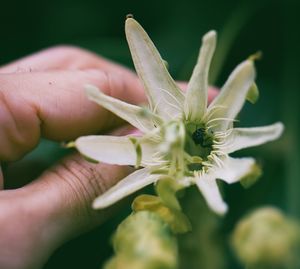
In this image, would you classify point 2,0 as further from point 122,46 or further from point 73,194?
point 73,194

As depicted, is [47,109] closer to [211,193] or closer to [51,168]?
[51,168]

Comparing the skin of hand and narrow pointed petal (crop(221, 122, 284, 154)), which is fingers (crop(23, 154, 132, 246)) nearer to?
the skin of hand

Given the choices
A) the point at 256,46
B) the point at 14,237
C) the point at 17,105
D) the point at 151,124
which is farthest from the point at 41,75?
the point at 256,46

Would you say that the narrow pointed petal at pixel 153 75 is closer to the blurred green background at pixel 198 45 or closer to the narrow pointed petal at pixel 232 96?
the narrow pointed petal at pixel 232 96

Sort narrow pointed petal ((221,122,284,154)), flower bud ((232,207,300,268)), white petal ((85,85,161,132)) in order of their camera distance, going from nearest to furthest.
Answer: flower bud ((232,207,300,268)), narrow pointed petal ((221,122,284,154)), white petal ((85,85,161,132))

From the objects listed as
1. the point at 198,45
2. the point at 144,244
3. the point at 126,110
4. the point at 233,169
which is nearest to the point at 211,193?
the point at 233,169

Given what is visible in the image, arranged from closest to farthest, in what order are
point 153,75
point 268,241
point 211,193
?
point 268,241 → point 211,193 → point 153,75

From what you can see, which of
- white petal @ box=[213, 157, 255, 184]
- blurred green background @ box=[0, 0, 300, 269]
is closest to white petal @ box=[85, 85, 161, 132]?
white petal @ box=[213, 157, 255, 184]

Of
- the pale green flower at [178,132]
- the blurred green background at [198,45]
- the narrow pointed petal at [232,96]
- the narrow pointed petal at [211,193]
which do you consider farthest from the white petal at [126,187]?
the blurred green background at [198,45]

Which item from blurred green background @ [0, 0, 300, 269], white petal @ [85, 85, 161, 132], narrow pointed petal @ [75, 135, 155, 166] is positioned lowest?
blurred green background @ [0, 0, 300, 269]
